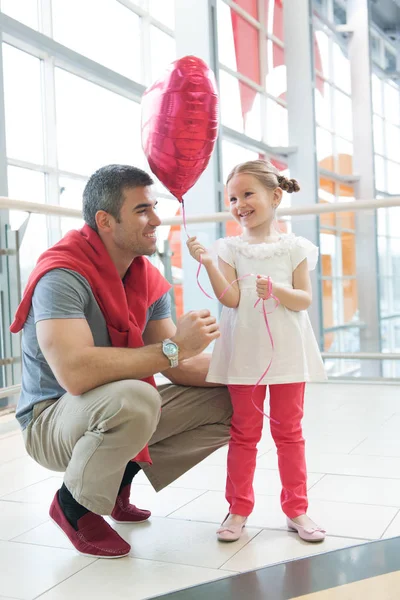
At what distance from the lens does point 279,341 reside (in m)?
1.76

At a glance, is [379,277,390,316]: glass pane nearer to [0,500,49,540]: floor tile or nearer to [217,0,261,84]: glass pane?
[0,500,49,540]: floor tile

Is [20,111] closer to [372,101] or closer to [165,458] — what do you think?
[165,458]

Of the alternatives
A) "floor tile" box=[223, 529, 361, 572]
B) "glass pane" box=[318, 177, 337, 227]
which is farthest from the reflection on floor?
"glass pane" box=[318, 177, 337, 227]

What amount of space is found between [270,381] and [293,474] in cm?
23

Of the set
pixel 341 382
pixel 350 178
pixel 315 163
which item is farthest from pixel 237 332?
pixel 350 178

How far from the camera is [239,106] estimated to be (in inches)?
328

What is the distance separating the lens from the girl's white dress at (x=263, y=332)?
5.70 feet

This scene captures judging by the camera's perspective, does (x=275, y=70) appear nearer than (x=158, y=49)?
No

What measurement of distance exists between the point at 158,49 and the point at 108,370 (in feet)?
20.5

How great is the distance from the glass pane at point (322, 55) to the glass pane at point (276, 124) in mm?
691

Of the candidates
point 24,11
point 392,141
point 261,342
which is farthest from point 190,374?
point 392,141

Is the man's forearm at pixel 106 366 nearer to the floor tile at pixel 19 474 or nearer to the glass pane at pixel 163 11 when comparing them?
the floor tile at pixel 19 474

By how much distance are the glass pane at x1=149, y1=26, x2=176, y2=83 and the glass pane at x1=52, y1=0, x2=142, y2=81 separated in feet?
0.63

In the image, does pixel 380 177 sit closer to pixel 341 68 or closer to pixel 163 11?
pixel 341 68
